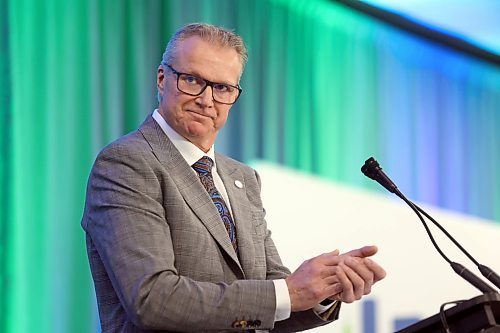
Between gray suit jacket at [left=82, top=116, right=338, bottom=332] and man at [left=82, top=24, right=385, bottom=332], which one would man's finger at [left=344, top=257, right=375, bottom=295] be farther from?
gray suit jacket at [left=82, top=116, right=338, bottom=332]

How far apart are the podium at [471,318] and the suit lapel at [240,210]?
0.48m

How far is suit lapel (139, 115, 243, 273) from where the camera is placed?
1.83 meters

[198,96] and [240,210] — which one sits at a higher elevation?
[198,96]

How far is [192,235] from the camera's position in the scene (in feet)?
5.90

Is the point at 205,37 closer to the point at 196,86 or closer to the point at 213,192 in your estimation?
the point at 196,86

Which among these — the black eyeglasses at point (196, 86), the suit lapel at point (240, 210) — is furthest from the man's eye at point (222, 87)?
the suit lapel at point (240, 210)

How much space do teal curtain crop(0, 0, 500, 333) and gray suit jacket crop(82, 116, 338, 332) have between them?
1.33 metres

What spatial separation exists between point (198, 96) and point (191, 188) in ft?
0.79

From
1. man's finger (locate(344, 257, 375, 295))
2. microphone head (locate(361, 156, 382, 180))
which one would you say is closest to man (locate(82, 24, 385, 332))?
man's finger (locate(344, 257, 375, 295))

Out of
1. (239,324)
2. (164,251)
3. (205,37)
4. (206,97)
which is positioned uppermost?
(205,37)

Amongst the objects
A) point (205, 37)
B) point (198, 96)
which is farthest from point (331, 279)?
point (205, 37)

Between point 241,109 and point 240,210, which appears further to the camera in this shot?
point 241,109

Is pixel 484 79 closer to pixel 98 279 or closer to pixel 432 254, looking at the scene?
pixel 432 254

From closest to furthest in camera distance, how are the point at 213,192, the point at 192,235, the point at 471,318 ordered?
the point at 471,318, the point at 192,235, the point at 213,192
